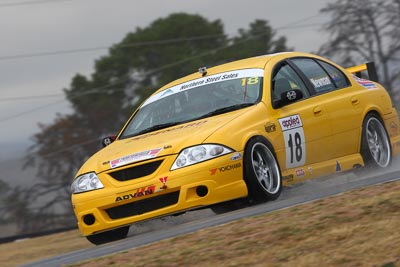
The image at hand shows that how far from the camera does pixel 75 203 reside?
29.2 ft

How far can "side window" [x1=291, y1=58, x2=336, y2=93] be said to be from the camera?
10.5 m

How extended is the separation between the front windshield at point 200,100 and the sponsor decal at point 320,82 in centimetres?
82

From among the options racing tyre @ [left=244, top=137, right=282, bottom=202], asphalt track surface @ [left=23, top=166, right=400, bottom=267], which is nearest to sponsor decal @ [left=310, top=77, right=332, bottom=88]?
asphalt track surface @ [left=23, top=166, right=400, bottom=267]

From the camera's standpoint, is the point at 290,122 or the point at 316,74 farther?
the point at 316,74

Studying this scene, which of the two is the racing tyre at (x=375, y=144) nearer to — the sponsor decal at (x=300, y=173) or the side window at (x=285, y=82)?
the side window at (x=285, y=82)

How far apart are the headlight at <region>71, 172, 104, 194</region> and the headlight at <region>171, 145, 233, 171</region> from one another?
2.42 ft

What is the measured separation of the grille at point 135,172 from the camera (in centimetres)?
859

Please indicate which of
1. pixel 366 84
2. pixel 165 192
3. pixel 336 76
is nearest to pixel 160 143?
pixel 165 192

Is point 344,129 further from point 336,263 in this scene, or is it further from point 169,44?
point 169,44

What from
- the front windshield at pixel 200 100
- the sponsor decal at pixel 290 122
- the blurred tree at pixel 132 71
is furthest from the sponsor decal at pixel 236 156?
the blurred tree at pixel 132 71

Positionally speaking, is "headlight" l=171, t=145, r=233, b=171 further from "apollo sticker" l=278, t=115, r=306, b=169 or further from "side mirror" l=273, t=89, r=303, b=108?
"side mirror" l=273, t=89, r=303, b=108

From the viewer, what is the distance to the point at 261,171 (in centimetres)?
892

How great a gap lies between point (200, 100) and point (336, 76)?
195 centimetres

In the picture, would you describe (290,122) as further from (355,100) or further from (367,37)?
(367,37)
